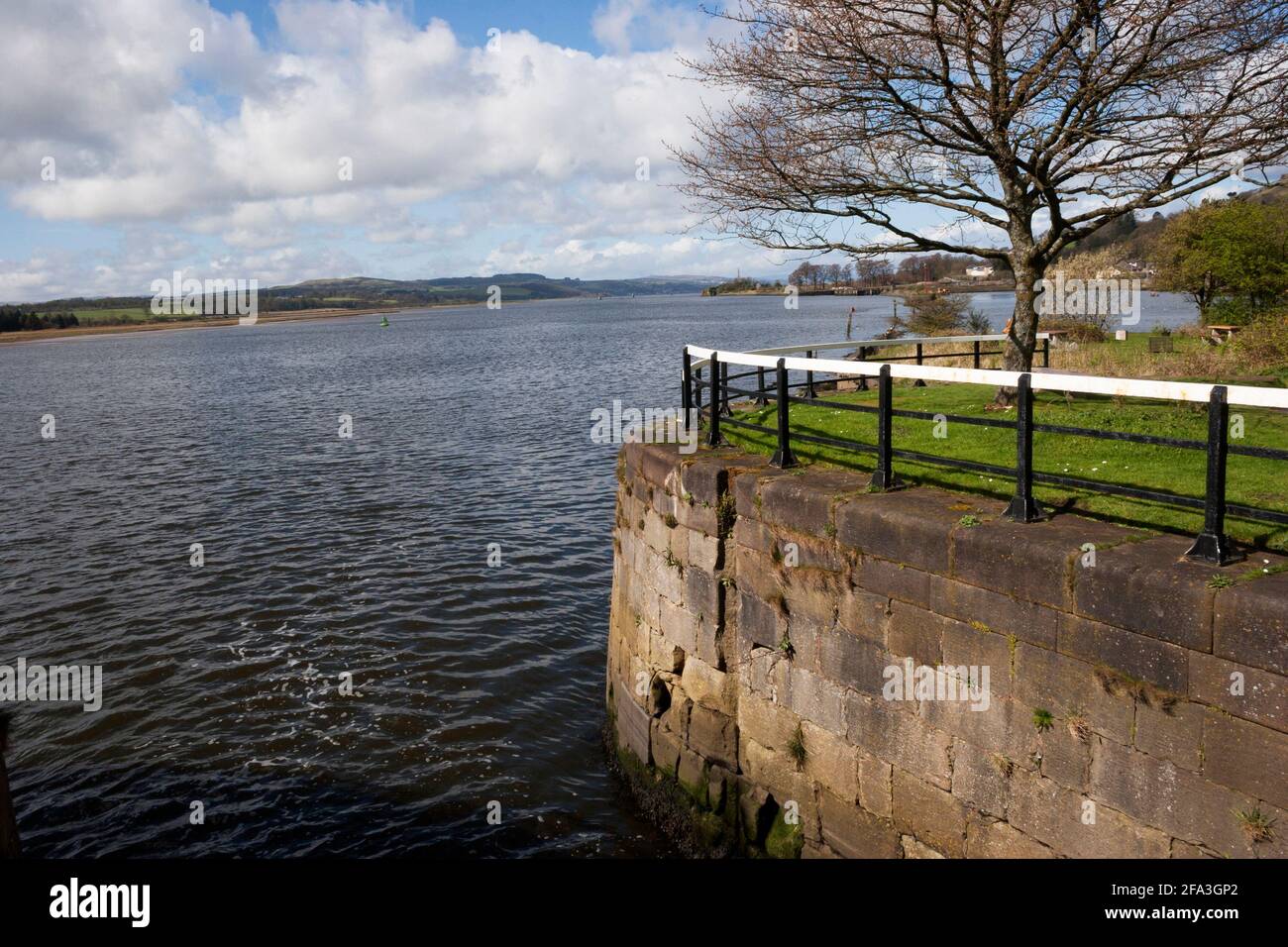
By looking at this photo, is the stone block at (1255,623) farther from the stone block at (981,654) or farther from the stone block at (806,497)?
the stone block at (806,497)

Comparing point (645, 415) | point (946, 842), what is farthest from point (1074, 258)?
point (946, 842)

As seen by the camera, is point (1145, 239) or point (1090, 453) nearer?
point (1090, 453)

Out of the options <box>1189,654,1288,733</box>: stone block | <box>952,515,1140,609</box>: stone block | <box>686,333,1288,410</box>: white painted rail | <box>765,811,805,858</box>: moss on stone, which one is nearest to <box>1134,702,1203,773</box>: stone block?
<box>1189,654,1288,733</box>: stone block

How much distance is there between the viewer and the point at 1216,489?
16.1ft

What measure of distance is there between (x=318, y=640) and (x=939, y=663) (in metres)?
9.72

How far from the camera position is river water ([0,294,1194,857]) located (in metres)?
9.45

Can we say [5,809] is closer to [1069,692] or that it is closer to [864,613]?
[864,613]

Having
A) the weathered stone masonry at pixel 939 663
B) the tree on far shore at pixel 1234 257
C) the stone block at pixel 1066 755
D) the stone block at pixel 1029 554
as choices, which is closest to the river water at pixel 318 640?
the weathered stone masonry at pixel 939 663

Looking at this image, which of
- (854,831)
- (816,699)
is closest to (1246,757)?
(854,831)

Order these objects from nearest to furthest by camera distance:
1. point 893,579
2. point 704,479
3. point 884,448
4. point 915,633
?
1. point 915,633
2. point 893,579
3. point 884,448
4. point 704,479

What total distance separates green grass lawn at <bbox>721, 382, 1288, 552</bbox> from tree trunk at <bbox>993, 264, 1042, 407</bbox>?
0.37 metres

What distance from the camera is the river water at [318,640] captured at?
31.0 ft
